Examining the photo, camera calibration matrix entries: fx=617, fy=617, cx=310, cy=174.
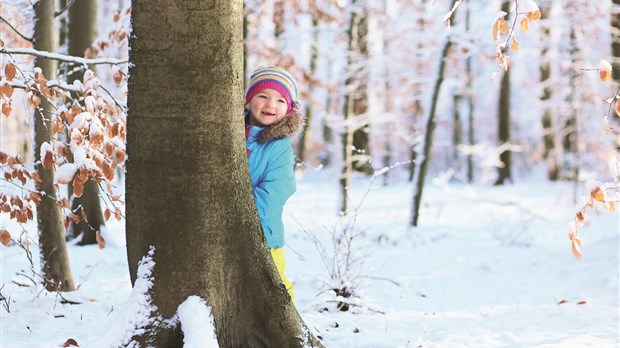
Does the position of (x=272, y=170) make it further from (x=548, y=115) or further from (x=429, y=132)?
(x=548, y=115)

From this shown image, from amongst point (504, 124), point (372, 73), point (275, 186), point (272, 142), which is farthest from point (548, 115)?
point (275, 186)

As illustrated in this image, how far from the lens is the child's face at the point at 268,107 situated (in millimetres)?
3650

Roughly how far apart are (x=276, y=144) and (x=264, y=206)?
379 millimetres

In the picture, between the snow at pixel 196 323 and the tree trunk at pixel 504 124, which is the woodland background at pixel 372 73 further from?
the snow at pixel 196 323

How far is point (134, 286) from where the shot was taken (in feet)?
9.07

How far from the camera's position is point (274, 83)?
3654mm

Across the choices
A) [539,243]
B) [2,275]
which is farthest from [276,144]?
[539,243]

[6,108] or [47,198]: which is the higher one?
[6,108]

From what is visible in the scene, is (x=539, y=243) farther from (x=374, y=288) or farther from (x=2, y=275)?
(x=2, y=275)

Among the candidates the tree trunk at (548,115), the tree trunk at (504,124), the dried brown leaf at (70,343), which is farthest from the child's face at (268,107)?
the tree trunk at (548,115)

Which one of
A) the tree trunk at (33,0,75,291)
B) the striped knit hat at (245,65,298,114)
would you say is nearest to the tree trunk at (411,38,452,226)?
the tree trunk at (33,0,75,291)

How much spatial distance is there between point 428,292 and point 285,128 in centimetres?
338

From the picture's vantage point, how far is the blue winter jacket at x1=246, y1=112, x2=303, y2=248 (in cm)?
342

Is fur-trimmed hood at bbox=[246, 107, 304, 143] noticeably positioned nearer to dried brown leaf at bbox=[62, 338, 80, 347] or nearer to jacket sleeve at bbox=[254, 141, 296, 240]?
jacket sleeve at bbox=[254, 141, 296, 240]
